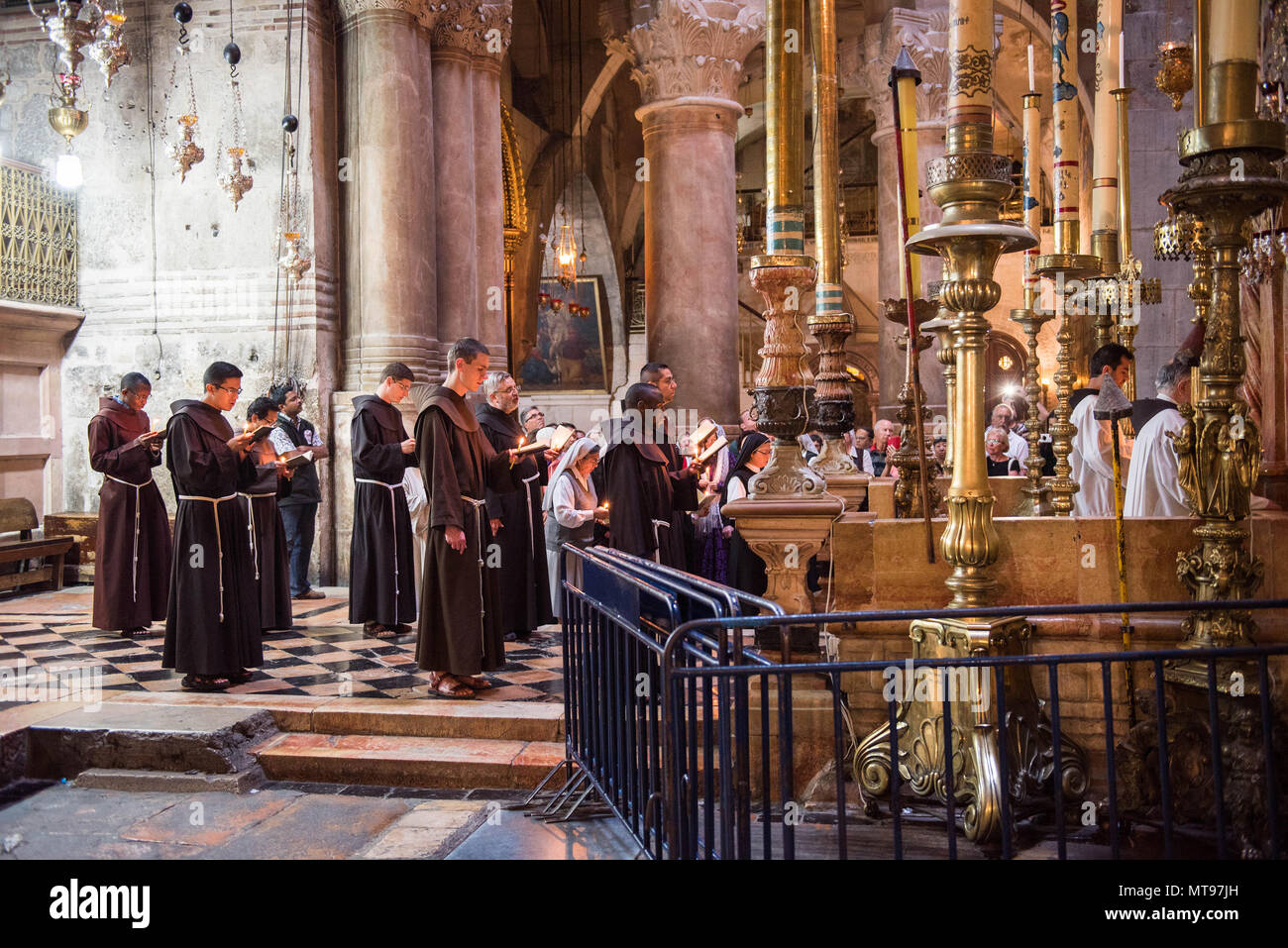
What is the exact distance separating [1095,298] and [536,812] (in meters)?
3.61

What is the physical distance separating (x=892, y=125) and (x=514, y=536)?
9667 millimetres

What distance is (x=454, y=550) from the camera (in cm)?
639

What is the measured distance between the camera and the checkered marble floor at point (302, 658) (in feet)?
21.9

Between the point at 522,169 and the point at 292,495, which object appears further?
the point at 522,169

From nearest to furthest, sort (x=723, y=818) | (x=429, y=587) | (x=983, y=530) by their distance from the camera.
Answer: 1. (x=723, y=818)
2. (x=983, y=530)
3. (x=429, y=587)

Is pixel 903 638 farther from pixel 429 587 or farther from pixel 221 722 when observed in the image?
pixel 221 722

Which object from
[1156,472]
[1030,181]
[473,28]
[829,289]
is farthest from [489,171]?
[1156,472]

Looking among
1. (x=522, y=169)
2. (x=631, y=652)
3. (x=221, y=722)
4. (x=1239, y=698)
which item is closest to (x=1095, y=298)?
(x=1239, y=698)

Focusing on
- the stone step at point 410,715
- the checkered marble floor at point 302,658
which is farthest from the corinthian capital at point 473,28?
the stone step at point 410,715

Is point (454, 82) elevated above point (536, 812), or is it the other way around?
point (454, 82)

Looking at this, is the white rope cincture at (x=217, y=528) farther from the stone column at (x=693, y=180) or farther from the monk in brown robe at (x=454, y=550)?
the stone column at (x=693, y=180)

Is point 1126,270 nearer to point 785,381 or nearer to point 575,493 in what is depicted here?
point 785,381

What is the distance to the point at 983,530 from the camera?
4211 mm

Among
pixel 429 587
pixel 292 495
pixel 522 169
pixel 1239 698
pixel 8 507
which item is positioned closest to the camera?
pixel 1239 698
